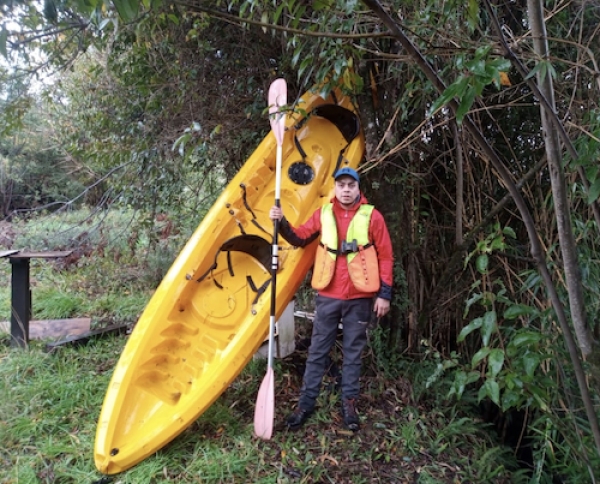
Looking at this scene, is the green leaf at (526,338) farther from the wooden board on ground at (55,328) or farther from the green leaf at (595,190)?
the wooden board on ground at (55,328)

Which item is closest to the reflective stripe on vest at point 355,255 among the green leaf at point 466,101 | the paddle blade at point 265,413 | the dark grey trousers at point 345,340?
the dark grey trousers at point 345,340

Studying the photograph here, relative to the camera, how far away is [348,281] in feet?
8.07

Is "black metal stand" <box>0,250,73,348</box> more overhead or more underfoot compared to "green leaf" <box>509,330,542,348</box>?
more overhead

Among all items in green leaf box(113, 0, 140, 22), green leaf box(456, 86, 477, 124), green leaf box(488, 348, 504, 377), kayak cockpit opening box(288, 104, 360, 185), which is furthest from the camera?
kayak cockpit opening box(288, 104, 360, 185)

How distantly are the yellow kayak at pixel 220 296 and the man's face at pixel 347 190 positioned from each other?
0.44m

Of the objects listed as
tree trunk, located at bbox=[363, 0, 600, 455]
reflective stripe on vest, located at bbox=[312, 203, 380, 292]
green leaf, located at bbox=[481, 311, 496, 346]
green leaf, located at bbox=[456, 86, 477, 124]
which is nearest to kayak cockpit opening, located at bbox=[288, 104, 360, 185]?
reflective stripe on vest, located at bbox=[312, 203, 380, 292]

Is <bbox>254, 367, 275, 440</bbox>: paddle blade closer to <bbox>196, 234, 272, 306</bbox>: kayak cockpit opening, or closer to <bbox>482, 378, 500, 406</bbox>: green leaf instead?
<bbox>196, 234, 272, 306</bbox>: kayak cockpit opening

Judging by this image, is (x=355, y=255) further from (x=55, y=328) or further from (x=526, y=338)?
(x=55, y=328)

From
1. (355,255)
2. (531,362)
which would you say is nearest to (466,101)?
(531,362)

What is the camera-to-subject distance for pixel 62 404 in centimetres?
260

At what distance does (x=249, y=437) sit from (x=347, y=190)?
5.09 feet

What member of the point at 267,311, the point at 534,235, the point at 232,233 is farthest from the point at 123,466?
the point at 534,235

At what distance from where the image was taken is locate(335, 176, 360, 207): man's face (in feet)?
8.23

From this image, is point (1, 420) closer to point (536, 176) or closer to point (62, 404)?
point (62, 404)
